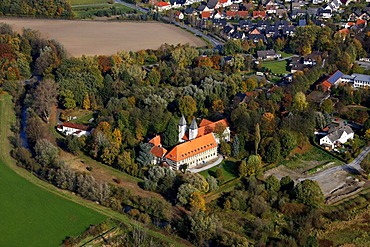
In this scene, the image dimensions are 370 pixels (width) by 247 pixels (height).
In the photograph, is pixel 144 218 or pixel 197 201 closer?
pixel 144 218

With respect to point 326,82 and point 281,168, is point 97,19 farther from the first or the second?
point 281,168

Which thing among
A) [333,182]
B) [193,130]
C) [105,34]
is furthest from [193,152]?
[105,34]

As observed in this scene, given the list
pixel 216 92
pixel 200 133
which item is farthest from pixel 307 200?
pixel 216 92

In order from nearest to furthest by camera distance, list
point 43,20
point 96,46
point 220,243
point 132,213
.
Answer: point 220,243, point 132,213, point 96,46, point 43,20

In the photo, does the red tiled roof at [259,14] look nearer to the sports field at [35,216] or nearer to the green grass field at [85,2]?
the green grass field at [85,2]

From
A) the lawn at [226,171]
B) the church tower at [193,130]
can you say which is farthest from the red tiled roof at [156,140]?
the lawn at [226,171]

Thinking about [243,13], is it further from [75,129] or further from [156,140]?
[156,140]
